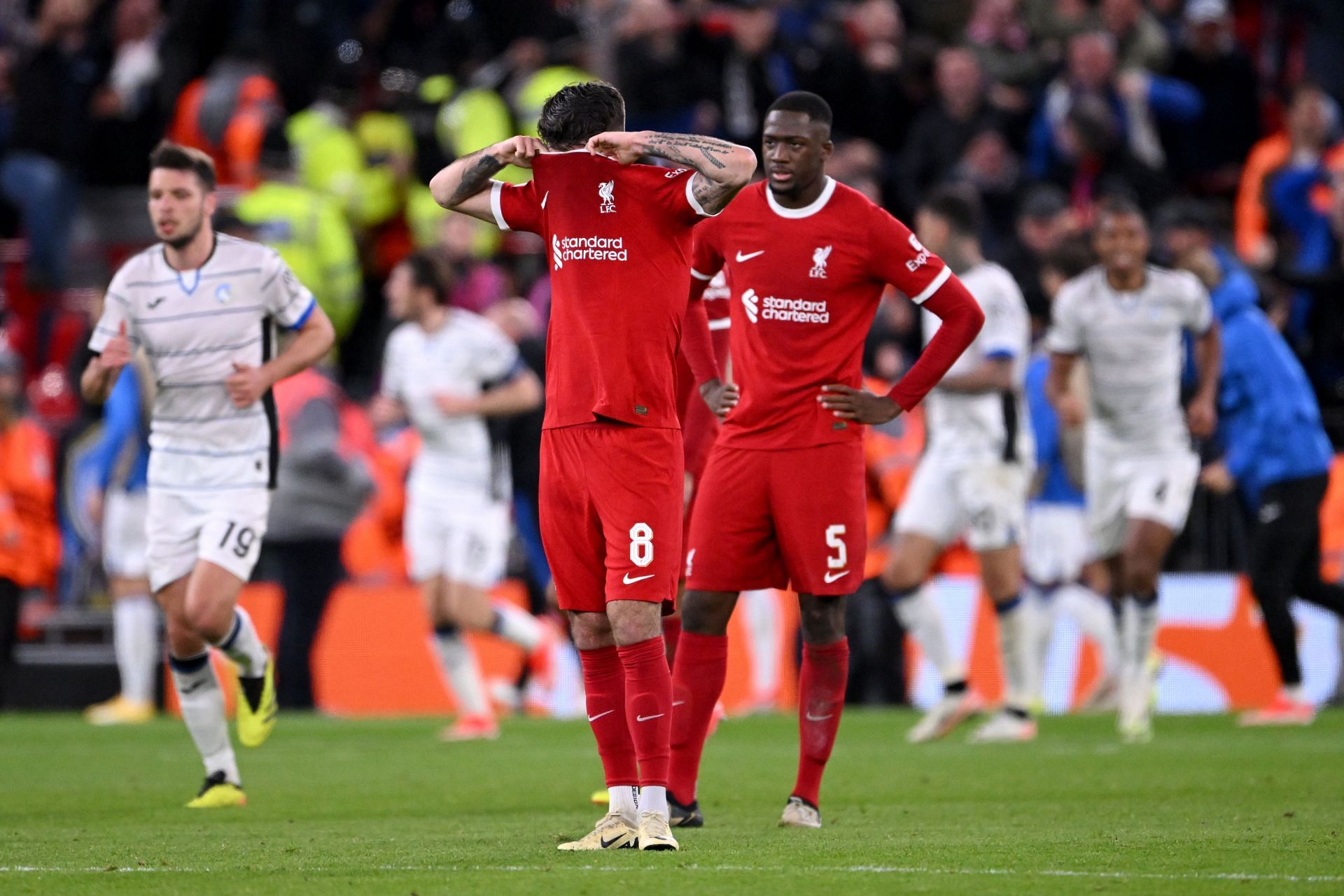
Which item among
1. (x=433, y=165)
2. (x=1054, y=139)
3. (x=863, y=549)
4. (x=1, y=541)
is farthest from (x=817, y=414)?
(x=433, y=165)

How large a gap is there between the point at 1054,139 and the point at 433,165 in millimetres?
5821

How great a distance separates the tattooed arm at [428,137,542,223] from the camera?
254 inches

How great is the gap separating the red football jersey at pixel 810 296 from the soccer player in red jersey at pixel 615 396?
3.09 ft

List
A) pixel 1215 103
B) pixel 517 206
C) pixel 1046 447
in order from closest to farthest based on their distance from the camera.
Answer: pixel 517 206 < pixel 1046 447 < pixel 1215 103

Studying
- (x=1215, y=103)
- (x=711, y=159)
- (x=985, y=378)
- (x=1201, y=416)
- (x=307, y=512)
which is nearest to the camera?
(x=711, y=159)

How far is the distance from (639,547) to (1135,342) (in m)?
6.12

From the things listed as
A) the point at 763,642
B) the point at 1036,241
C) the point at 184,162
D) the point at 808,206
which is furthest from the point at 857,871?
the point at 1036,241

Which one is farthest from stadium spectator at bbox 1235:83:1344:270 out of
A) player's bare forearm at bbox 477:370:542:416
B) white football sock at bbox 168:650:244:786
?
white football sock at bbox 168:650:244:786

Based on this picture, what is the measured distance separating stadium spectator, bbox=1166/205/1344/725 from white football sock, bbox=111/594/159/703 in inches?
301

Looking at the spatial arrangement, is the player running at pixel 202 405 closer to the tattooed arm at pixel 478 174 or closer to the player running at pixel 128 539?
the tattooed arm at pixel 478 174

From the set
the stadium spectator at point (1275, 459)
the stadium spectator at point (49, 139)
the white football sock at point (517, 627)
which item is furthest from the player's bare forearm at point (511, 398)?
the stadium spectator at point (49, 139)

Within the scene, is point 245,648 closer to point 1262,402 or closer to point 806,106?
point 806,106

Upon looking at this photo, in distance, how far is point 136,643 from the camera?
1465 cm

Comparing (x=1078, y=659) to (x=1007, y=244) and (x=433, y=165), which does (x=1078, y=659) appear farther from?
(x=433, y=165)
